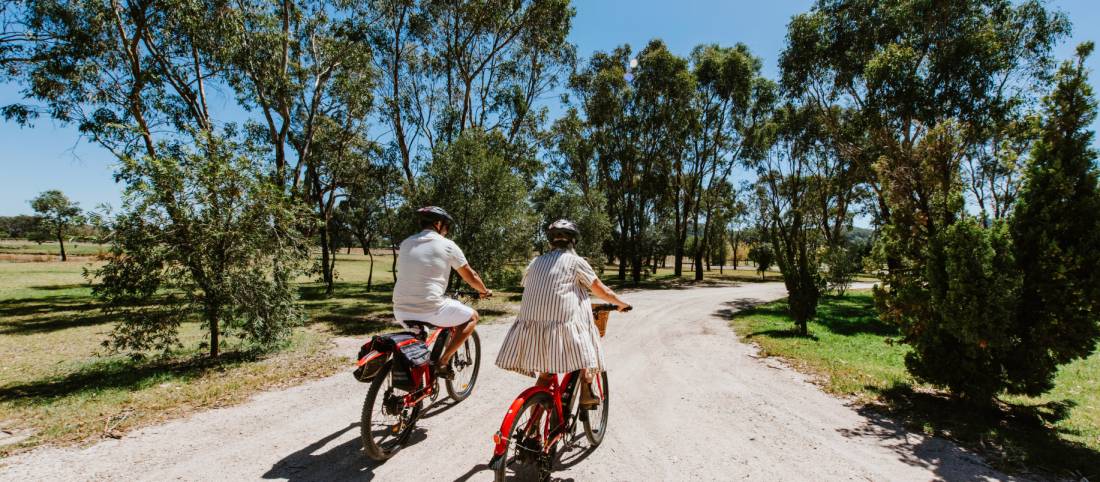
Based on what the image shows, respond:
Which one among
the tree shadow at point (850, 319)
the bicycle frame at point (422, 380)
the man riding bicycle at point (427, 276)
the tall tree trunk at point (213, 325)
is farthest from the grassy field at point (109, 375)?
the tree shadow at point (850, 319)

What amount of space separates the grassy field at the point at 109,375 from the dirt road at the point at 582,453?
0.56 m

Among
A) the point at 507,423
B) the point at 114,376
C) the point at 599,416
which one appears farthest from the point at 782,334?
the point at 114,376

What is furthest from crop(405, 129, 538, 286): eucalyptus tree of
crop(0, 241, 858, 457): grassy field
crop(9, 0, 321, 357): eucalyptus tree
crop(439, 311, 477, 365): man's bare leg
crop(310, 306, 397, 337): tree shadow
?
crop(439, 311, 477, 365): man's bare leg

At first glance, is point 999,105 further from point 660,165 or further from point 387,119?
point 387,119

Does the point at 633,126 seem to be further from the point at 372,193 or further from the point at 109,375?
the point at 109,375

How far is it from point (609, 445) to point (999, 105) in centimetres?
2140

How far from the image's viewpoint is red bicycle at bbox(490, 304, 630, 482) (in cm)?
313

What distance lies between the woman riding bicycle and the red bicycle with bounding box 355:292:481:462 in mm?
1016

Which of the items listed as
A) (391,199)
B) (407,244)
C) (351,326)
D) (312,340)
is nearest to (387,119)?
(391,199)

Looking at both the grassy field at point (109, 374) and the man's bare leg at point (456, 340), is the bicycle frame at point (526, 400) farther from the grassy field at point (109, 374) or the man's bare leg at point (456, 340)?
the grassy field at point (109, 374)

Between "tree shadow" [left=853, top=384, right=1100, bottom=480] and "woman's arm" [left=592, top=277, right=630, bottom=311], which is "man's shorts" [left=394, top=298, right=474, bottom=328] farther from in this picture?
"tree shadow" [left=853, top=384, right=1100, bottom=480]

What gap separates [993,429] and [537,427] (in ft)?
18.3

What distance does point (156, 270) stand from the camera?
6.92 meters

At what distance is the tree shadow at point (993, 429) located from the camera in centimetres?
424
